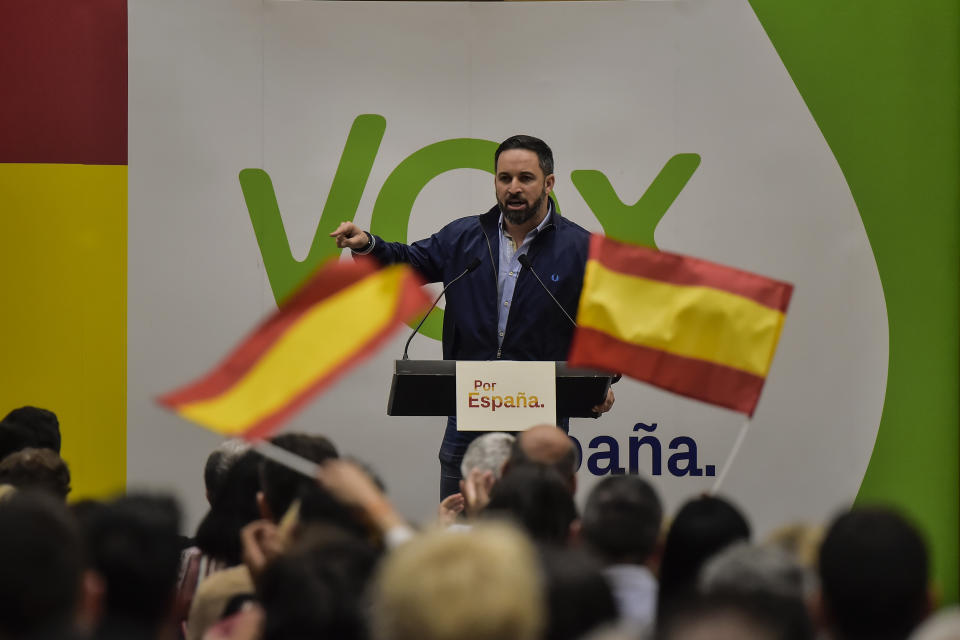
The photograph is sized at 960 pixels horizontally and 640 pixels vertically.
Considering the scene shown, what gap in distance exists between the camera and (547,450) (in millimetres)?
3264

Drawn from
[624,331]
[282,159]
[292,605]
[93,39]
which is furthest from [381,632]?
[93,39]

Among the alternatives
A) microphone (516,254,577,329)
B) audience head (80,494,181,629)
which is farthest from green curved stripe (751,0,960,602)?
audience head (80,494,181,629)

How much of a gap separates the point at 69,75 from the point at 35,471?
2970mm

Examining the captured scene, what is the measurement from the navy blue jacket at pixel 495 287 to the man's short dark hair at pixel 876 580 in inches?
93.9

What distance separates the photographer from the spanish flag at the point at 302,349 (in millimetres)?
2844

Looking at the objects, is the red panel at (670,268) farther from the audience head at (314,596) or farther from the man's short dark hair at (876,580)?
the audience head at (314,596)

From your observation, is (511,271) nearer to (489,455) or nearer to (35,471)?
(489,455)

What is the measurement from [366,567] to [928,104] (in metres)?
4.52

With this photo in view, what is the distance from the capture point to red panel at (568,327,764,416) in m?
3.55

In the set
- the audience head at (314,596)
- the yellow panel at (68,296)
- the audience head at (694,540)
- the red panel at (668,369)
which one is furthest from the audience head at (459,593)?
the yellow panel at (68,296)

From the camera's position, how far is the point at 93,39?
19.2 ft

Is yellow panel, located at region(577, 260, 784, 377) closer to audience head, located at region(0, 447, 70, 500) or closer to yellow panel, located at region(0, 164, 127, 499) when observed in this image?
audience head, located at region(0, 447, 70, 500)

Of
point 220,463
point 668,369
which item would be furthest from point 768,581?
point 220,463

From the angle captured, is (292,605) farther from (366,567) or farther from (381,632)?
(381,632)
